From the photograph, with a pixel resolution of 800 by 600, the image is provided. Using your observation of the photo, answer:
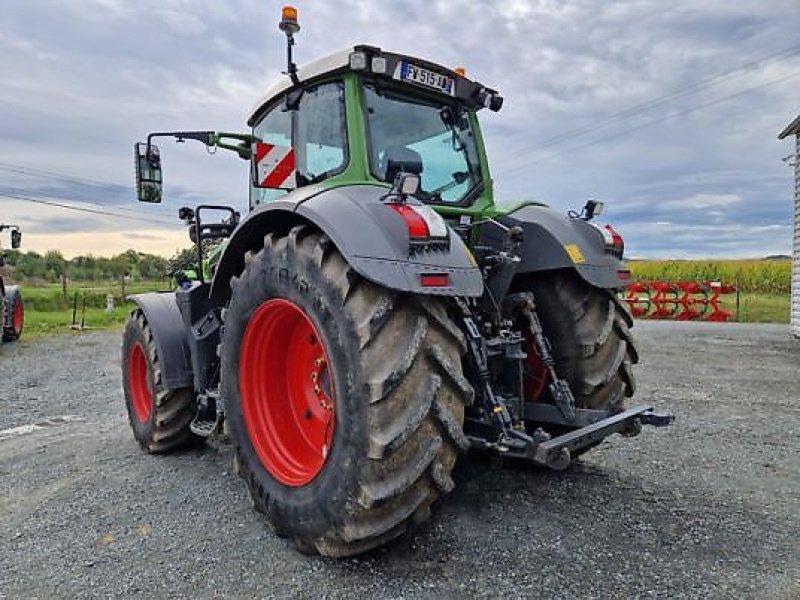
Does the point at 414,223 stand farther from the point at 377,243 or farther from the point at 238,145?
the point at 238,145

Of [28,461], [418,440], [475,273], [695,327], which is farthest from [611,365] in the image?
[695,327]

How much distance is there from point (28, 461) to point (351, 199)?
3438 millimetres

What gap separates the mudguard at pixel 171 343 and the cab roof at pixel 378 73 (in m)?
1.54

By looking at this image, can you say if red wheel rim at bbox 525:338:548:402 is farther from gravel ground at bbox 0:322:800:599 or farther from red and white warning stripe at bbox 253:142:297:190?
red and white warning stripe at bbox 253:142:297:190

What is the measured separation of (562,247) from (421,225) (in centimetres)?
113

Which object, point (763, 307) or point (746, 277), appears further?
point (746, 277)

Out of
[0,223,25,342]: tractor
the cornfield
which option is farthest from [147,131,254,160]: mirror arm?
the cornfield

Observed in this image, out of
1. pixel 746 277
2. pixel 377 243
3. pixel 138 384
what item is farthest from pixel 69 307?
pixel 746 277

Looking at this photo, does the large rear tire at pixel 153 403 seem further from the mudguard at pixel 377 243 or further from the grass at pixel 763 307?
the grass at pixel 763 307

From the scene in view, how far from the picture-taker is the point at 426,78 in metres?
3.57

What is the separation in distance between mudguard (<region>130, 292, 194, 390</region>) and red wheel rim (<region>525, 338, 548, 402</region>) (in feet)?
7.41

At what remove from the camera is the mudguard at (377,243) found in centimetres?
241

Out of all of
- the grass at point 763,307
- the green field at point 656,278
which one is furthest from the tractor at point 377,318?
the grass at point 763,307

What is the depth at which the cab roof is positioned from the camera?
328 centimetres
